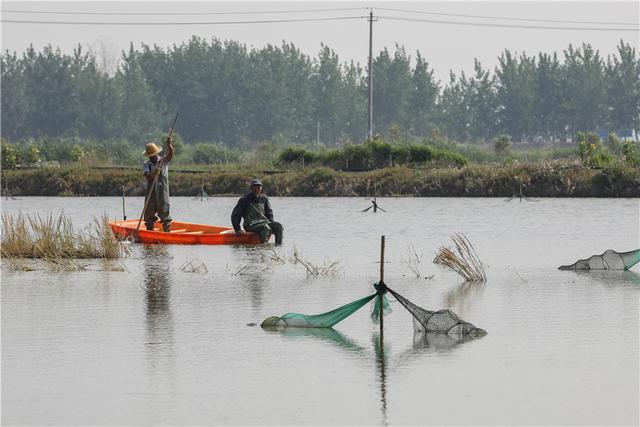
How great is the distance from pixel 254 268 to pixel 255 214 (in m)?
3.20

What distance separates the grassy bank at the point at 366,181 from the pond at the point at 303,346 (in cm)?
2491

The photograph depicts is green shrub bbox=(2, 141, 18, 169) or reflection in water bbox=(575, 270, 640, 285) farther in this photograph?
green shrub bbox=(2, 141, 18, 169)

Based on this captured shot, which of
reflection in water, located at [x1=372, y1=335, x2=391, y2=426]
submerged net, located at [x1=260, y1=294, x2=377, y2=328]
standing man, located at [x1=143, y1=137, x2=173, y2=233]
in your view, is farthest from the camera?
standing man, located at [x1=143, y1=137, x2=173, y2=233]

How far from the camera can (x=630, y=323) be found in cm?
1459

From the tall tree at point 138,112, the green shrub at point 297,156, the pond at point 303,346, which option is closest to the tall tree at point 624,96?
the tall tree at point 138,112

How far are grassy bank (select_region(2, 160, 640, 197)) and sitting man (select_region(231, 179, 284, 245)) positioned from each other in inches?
892

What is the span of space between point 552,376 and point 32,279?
9.72 meters

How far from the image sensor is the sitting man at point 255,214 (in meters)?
23.8

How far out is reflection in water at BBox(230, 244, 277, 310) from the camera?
701 inches

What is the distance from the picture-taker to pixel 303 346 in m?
13.1

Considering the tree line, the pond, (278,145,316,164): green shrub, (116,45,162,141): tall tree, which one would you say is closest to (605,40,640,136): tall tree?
the tree line

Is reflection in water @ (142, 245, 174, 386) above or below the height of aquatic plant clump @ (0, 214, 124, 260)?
below

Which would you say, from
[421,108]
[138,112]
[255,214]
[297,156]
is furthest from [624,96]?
[255,214]

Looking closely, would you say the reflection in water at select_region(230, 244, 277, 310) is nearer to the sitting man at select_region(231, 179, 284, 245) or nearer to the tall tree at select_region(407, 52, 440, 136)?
the sitting man at select_region(231, 179, 284, 245)
